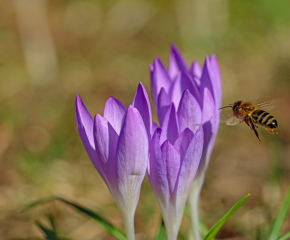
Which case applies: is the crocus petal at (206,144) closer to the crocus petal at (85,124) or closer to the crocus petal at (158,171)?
the crocus petal at (158,171)

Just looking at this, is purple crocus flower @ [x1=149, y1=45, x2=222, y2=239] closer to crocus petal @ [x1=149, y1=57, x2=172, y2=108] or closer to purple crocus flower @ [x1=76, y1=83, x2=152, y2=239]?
crocus petal @ [x1=149, y1=57, x2=172, y2=108]

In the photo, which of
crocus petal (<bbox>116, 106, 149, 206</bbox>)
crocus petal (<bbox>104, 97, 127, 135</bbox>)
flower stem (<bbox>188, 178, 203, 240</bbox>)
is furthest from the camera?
flower stem (<bbox>188, 178, 203, 240</bbox>)

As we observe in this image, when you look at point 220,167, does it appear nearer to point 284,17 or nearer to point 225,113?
point 225,113

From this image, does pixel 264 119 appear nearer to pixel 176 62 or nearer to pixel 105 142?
pixel 176 62

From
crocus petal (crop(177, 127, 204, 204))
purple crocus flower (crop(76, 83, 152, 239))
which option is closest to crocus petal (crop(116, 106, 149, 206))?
purple crocus flower (crop(76, 83, 152, 239))

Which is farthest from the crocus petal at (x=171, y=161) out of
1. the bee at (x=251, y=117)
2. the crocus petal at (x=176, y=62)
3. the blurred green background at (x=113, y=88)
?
the blurred green background at (x=113, y=88)

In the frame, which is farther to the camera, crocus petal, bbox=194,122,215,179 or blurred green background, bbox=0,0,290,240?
blurred green background, bbox=0,0,290,240

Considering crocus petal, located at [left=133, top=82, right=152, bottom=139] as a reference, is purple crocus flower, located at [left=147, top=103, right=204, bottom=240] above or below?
below
